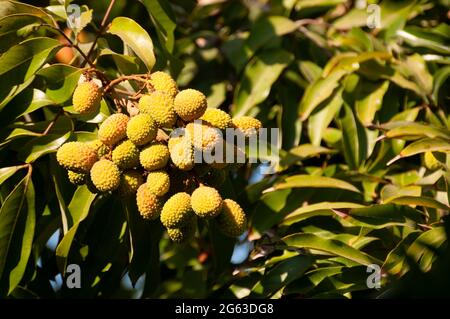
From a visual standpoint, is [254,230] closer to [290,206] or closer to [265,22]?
[290,206]

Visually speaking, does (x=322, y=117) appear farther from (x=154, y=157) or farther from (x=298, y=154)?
(x=154, y=157)

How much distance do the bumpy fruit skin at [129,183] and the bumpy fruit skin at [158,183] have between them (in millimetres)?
52

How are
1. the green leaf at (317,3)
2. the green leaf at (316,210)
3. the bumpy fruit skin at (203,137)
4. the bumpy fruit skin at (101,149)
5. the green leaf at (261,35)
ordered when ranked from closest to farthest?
the bumpy fruit skin at (203,137), the bumpy fruit skin at (101,149), the green leaf at (316,210), the green leaf at (261,35), the green leaf at (317,3)

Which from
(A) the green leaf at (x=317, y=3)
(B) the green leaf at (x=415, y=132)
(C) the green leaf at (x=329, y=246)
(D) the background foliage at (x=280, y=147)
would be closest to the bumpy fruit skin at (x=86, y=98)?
(D) the background foliage at (x=280, y=147)

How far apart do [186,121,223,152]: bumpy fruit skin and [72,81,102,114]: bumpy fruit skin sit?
23 centimetres

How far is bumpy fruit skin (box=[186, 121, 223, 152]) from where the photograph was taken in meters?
1.36

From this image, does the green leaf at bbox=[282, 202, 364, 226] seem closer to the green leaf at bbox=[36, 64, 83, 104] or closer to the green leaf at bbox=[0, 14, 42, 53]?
the green leaf at bbox=[36, 64, 83, 104]

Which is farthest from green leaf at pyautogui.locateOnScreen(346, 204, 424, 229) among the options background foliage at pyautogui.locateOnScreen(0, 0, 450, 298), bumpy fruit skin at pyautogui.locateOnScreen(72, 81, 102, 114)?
bumpy fruit skin at pyautogui.locateOnScreen(72, 81, 102, 114)

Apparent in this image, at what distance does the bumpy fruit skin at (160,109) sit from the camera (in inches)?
55.2

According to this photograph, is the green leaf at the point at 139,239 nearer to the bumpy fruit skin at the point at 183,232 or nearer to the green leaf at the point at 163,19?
the bumpy fruit skin at the point at 183,232

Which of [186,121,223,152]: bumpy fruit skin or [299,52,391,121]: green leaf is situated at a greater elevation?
[186,121,223,152]: bumpy fruit skin

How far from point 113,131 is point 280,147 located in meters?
0.82

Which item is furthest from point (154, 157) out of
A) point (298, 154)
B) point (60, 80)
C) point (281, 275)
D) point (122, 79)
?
point (298, 154)
